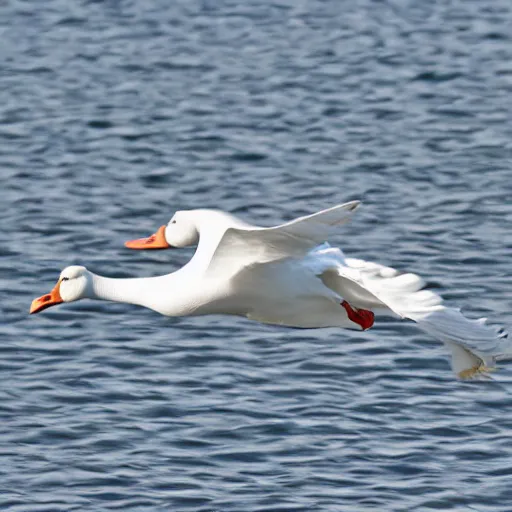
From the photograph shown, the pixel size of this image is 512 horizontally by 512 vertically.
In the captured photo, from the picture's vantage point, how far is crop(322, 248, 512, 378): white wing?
11375 mm

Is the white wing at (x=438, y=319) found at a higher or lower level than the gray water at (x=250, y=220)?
higher

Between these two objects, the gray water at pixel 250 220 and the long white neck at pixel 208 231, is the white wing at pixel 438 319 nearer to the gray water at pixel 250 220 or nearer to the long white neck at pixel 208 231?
the long white neck at pixel 208 231

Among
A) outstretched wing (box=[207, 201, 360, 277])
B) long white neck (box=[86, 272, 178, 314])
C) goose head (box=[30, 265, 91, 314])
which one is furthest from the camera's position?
goose head (box=[30, 265, 91, 314])

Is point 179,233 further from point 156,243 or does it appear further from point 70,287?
point 70,287

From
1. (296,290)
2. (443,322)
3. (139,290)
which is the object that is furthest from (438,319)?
(139,290)

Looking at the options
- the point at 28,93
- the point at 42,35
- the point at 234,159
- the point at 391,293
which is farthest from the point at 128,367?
the point at 42,35

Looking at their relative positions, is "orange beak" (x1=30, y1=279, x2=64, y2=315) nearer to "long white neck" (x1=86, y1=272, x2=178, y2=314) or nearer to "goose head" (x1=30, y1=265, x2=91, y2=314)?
"goose head" (x1=30, y1=265, x2=91, y2=314)

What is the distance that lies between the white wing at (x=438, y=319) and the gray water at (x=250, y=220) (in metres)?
1.57

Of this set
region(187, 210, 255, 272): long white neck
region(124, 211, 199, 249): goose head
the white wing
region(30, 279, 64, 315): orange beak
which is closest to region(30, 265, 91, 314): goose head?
region(30, 279, 64, 315): orange beak

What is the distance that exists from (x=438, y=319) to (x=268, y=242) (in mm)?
1259

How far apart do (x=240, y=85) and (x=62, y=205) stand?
6.11 meters

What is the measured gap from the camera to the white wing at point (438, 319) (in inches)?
448

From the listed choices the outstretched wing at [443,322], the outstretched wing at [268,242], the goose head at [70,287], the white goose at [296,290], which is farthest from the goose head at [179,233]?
the outstretched wing at [443,322]

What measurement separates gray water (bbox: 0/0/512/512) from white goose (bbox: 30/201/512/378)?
142 centimetres
